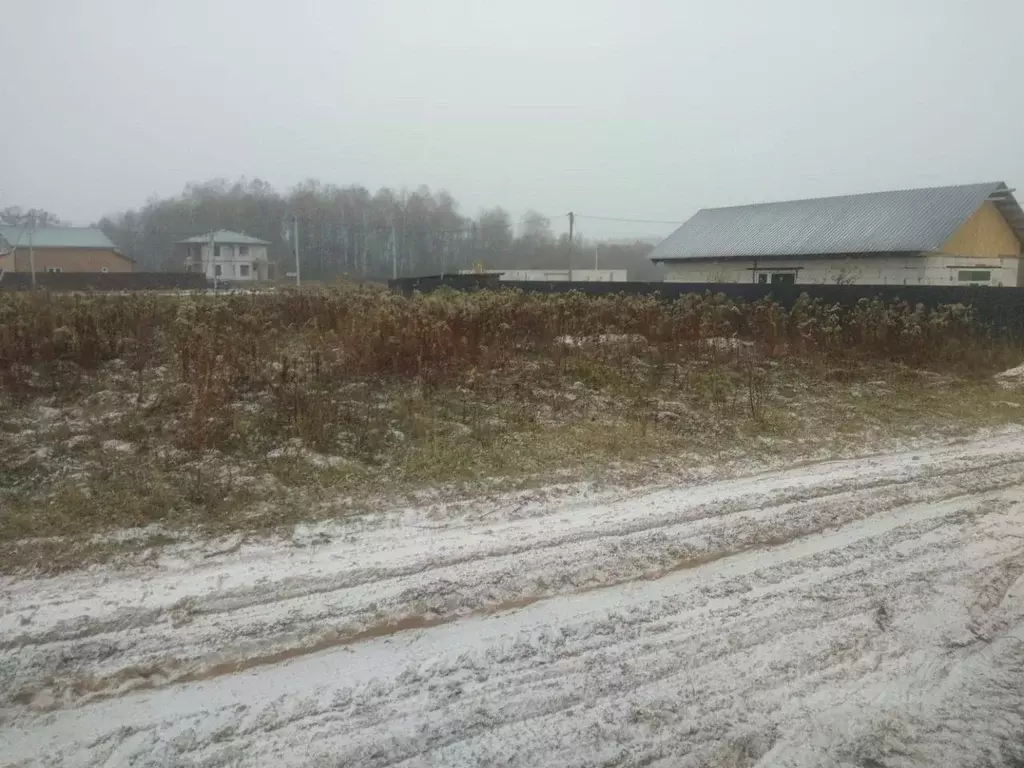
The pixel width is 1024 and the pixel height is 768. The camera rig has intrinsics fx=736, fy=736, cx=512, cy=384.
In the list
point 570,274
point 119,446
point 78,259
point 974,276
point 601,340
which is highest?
point 78,259

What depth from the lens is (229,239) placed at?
133 ft

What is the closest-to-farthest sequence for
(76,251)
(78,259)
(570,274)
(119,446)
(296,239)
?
(119,446)
(296,239)
(570,274)
(78,259)
(76,251)

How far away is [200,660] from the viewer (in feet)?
12.2

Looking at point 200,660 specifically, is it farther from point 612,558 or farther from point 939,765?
point 939,765

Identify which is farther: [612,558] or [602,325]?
[602,325]

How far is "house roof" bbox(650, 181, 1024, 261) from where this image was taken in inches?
1100

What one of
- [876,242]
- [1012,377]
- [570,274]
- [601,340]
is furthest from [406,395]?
[570,274]

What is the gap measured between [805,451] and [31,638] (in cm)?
703

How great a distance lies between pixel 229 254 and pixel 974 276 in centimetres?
3585

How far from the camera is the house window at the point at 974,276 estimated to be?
27719 mm

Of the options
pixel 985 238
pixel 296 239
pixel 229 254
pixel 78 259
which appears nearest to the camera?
pixel 985 238

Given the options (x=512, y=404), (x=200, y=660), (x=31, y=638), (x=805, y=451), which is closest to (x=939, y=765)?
(x=200, y=660)

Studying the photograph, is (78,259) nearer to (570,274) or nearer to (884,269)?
(570,274)

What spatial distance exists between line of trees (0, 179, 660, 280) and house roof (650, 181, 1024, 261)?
16.9 ft
